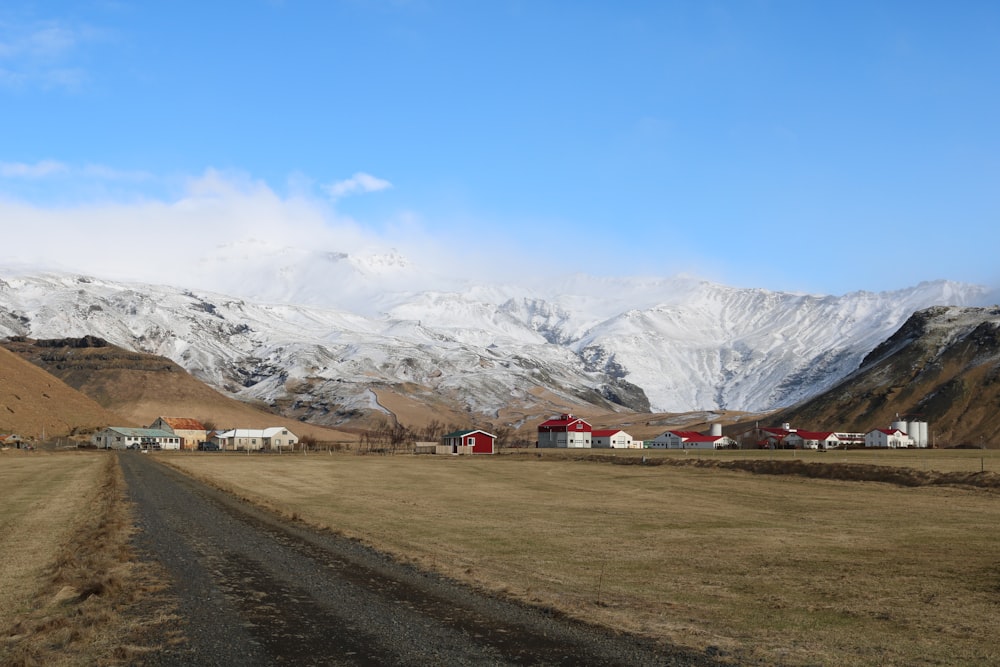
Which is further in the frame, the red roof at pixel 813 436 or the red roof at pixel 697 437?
the red roof at pixel 697 437

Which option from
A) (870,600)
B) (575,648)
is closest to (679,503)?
(870,600)

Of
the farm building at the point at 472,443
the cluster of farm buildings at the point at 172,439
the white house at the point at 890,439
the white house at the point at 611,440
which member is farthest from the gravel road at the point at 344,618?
the white house at the point at 611,440

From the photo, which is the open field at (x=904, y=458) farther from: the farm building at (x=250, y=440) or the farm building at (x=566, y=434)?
the farm building at (x=250, y=440)

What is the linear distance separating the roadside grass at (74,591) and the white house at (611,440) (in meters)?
153

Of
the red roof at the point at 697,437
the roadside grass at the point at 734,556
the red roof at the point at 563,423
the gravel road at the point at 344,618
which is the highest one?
the red roof at the point at 563,423

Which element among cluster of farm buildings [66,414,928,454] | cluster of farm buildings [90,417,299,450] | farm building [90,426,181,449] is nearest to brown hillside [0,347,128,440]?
farm building [90,426,181,449]

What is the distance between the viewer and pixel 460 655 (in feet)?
50.6

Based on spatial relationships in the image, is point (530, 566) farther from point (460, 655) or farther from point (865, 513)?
point (865, 513)

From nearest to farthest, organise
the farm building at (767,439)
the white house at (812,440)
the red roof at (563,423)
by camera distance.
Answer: the white house at (812,440) → the farm building at (767,439) → the red roof at (563,423)

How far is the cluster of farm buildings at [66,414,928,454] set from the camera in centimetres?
16100

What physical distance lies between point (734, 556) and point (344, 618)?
16096mm

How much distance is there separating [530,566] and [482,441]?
13501 centimetres

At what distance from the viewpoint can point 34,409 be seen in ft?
589

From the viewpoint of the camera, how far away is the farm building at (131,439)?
17412 centimetres
